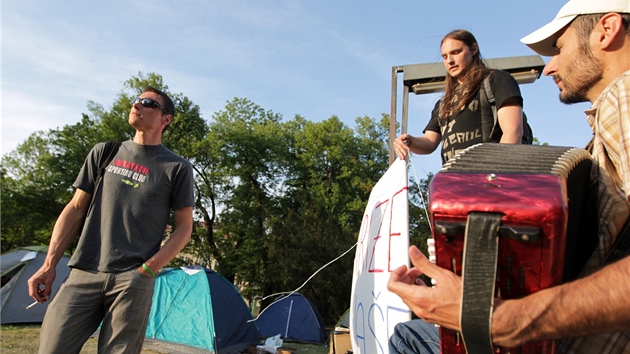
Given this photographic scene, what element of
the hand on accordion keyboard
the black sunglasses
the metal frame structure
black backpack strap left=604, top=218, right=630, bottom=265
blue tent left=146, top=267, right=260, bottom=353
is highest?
the metal frame structure

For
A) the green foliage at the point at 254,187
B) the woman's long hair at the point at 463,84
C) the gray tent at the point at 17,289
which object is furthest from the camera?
the green foliage at the point at 254,187

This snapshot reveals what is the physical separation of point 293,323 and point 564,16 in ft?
40.4

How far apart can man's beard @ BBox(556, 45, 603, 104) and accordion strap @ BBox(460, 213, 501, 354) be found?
653mm

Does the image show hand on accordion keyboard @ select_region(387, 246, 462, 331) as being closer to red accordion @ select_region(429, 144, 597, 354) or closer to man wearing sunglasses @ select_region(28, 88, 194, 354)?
red accordion @ select_region(429, 144, 597, 354)

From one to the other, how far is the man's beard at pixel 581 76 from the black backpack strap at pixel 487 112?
895 mm

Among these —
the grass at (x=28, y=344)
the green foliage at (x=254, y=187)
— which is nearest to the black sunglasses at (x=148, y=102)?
the grass at (x=28, y=344)

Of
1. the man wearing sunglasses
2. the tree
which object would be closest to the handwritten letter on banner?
the man wearing sunglasses

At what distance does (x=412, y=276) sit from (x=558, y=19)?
858mm

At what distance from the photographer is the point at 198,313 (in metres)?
10.0

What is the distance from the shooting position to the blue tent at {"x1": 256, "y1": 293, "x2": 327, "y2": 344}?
1260cm

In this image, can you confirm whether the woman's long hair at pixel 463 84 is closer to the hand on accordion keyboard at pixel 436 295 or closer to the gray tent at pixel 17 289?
the hand on accordion keyboard at pixel 436 295

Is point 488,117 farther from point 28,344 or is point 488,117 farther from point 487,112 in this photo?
point 28,344

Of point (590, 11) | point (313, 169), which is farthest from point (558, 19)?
point (313, 169)

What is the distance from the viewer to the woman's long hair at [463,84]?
2393 mm
